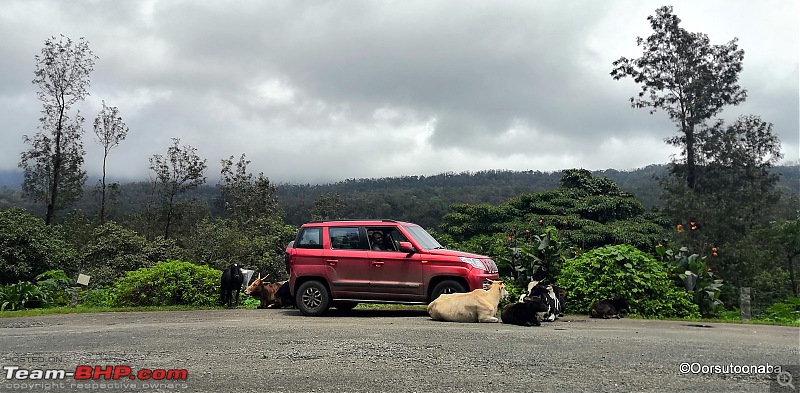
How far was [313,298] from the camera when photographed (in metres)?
11.1

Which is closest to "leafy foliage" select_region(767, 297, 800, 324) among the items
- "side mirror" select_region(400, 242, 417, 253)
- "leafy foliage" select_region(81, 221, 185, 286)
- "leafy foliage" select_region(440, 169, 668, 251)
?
"side mirror" select_region(400, 242, 417, 253)

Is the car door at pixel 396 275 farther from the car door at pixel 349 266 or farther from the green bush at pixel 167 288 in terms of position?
the green bush at pixel 167 288

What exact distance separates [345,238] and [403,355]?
203 inches

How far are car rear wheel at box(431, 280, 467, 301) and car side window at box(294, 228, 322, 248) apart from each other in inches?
97.4

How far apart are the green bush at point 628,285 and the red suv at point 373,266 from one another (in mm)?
2517

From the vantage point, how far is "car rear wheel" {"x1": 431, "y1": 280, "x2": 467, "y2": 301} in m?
10.4

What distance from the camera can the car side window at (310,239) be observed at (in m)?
11.3

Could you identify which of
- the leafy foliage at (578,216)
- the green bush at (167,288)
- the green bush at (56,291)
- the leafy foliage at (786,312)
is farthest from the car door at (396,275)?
the leafy foliage at (578,216)

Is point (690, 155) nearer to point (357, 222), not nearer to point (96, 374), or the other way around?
point (357, 222)

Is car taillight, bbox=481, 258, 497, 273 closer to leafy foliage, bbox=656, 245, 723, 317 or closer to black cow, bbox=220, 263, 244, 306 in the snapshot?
leafy foliage, bbox=656, 245, 723, 317

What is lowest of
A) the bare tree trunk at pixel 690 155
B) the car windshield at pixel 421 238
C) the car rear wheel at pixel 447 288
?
the car rear wheel at pixel 447 288

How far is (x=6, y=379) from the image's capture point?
520 centimetres

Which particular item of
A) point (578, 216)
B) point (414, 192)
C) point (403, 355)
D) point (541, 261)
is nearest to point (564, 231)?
point (578, 216)

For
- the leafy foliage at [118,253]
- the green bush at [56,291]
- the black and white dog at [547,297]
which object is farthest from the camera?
the leafy foliage at [118,253]
